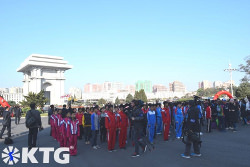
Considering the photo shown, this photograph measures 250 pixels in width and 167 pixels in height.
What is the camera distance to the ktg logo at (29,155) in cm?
660

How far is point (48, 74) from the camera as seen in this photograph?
57.2 metres

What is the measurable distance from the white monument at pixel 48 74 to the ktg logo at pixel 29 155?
49.0 m

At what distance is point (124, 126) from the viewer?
8.23 metres

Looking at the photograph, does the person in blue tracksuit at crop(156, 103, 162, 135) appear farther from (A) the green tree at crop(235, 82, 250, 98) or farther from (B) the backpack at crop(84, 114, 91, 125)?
(A) the green tree at crop(235, 82, 250, 98)

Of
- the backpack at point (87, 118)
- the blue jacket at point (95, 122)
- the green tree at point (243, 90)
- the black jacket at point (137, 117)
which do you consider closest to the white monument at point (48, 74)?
the green tree at point (243, 90)

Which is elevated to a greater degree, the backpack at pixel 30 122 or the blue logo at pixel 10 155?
the backpack at pixel 30 122

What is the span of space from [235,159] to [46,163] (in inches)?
225

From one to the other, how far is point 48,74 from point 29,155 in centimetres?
5315

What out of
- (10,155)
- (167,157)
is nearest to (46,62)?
(10,155)

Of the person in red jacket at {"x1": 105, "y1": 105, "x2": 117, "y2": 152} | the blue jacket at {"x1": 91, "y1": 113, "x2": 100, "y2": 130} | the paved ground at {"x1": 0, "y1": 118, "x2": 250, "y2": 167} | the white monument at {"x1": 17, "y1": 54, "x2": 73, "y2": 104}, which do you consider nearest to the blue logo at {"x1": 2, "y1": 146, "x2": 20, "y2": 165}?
the paved ground at {"x1": 0, "y1": 118, "x2": 250, "y2": 167}

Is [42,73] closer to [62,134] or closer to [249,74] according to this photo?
[249,74]

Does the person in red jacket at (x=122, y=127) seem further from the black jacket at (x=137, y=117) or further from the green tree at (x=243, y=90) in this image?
the green tree at (x=243, y=90)

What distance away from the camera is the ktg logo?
6598mm

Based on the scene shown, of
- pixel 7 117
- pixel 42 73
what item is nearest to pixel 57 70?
pixel 42 73
